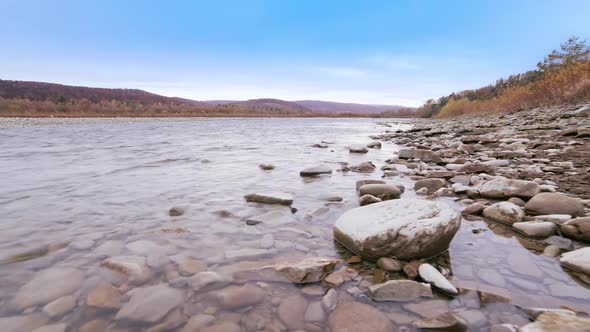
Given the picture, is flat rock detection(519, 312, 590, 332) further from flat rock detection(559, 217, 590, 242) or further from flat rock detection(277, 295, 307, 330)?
flat rock detection(559, 217, 590, 242)

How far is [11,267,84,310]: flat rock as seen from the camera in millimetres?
1468

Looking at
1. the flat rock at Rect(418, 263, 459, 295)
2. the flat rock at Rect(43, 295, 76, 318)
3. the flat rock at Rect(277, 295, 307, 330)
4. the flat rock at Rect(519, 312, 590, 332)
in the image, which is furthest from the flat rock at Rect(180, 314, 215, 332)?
the flat rock at Rect(519, 312, 590, 332)

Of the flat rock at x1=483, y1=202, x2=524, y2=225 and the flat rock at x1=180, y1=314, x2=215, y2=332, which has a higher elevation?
the flat rock at x1=483, y1=202, x2=524, y2=225

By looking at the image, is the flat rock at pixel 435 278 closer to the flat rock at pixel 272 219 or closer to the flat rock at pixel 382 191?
the flat rock at pixel 272 219

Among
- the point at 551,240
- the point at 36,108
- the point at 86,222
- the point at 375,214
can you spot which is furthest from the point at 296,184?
the point at 36,108

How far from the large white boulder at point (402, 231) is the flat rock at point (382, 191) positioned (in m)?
1.05

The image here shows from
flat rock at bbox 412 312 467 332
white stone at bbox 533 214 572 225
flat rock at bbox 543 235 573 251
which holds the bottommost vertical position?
flat rock at bbox 412 312 467 332

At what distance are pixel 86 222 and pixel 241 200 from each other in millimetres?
1440

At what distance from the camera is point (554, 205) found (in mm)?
2355

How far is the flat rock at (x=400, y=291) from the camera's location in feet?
4.84

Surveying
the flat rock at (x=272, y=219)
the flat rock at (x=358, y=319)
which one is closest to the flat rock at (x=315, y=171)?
the flat rock at (x=272, y=219)

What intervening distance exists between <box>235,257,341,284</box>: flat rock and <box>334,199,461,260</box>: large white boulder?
268 millimetres

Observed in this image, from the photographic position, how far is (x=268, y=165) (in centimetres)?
546

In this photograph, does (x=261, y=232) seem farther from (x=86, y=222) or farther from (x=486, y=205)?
(x=486, y=205)
